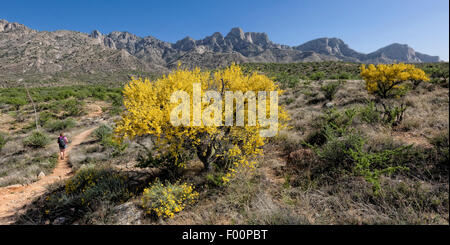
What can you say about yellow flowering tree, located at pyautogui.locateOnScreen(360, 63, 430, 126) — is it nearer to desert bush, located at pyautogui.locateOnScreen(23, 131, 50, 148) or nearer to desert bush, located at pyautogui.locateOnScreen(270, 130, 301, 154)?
desert bush, located at pyautogui.locateOnScreen(270, 130, 301, 154)

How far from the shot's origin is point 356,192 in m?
3.73

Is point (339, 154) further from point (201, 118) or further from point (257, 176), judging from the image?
point (201, 118)

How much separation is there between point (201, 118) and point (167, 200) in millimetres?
2126

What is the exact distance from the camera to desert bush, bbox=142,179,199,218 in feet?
13.1

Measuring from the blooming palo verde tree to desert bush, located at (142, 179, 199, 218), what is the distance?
780mm

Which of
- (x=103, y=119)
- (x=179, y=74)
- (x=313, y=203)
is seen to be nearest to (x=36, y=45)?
(x=103, y=119)

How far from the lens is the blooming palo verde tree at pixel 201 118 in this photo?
4098 millimetres

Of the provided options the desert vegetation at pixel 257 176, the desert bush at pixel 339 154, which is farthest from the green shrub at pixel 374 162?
the desert bush at pixel 339 154

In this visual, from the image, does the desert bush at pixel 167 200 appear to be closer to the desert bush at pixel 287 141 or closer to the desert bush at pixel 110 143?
the desert bush at pixel 110 143

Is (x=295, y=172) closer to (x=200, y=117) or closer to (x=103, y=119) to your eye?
(x=200, y=117)

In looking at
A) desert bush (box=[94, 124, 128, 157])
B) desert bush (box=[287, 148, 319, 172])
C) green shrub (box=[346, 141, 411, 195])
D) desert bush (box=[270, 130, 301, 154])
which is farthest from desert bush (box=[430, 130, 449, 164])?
desert bush (box=[94, 124, 128, 157])
